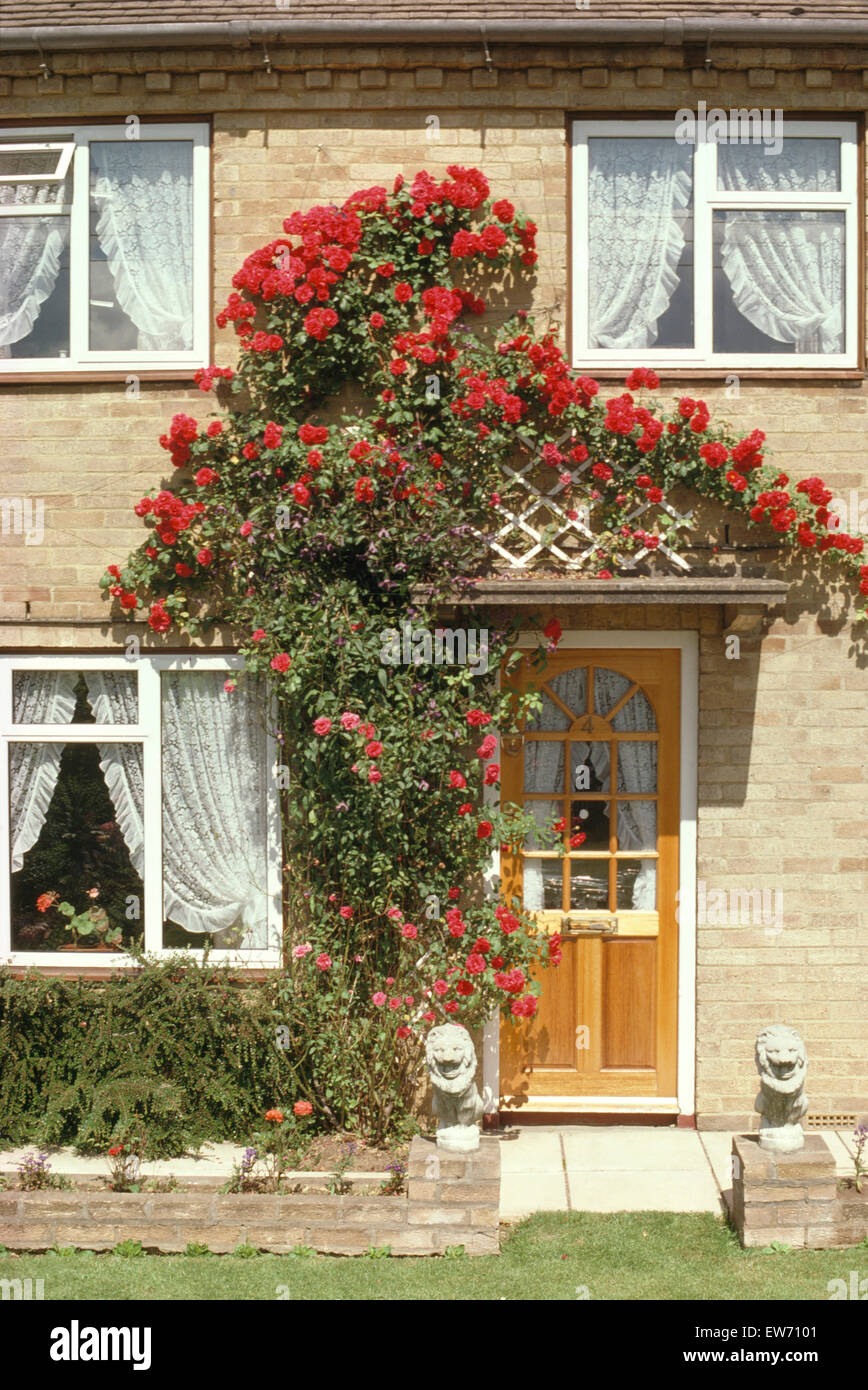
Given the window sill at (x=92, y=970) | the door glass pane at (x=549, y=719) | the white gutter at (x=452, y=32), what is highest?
the white gutter at (x=452, y=32)

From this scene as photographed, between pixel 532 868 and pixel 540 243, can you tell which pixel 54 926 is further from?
pixel 540 243

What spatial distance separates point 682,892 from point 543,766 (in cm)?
104

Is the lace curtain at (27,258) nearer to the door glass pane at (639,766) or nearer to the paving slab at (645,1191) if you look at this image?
the door glass pane at (639,766)

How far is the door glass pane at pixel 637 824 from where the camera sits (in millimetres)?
7195

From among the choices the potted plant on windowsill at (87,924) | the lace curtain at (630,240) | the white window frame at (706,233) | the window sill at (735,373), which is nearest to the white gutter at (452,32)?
the white window frame at (706,233)

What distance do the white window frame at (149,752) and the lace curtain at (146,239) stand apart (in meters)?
1.81

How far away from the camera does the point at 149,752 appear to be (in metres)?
7.12

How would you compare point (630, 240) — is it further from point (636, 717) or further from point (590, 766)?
point (590, 766)

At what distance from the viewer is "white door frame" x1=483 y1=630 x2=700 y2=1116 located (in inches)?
278

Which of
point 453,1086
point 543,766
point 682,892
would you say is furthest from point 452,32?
point 453,1086

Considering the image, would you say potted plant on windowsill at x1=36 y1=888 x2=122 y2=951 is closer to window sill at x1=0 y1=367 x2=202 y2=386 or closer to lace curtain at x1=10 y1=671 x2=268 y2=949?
lace curtain at x1=10 y1=671 x2=268 y2=949

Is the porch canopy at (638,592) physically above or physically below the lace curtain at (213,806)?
above

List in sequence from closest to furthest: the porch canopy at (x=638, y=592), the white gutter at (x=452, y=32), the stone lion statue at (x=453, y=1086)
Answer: the stone lion statue at (x=453, y=1086) < the porch canopy at (x=638, y=592) < the white gutter at (x=452, y=32)

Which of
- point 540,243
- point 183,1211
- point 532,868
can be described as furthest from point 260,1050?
point 540,243
